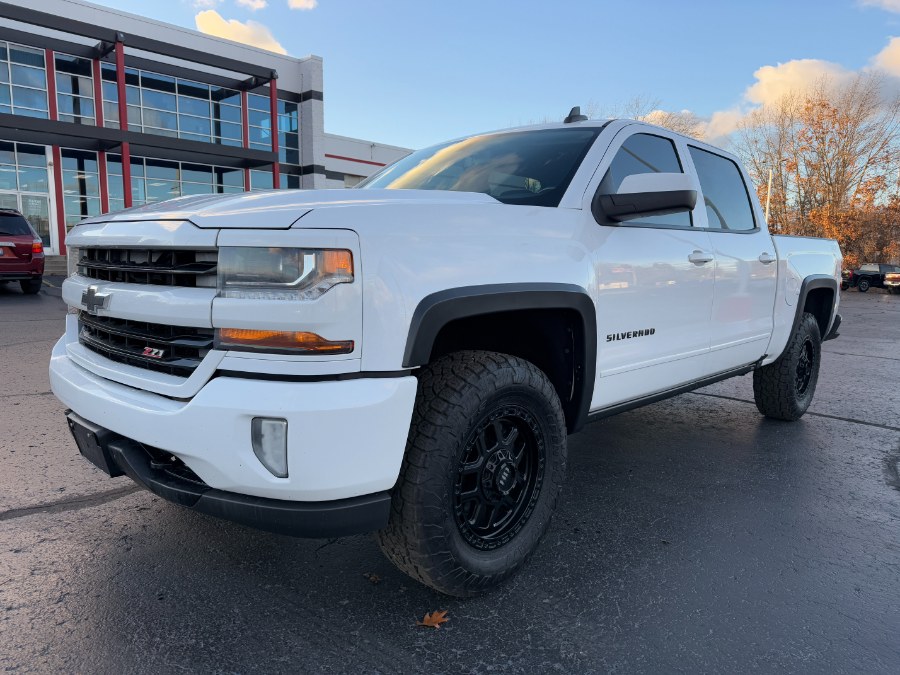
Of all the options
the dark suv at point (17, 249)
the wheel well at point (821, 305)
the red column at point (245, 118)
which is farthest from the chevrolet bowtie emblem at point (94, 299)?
the red column at point (245, 118)

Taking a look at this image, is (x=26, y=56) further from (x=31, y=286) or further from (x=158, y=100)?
(x=31, y=286)

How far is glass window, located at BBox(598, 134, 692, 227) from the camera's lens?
304 centimetres

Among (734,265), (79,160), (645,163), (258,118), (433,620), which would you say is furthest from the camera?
(258,118)

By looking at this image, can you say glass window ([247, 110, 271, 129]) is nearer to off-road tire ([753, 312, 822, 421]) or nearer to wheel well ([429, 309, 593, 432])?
off-road tire ([753, 312, 822, 421])

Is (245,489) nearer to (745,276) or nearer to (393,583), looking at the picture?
(393,583)

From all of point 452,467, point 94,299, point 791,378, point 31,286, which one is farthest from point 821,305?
point 31,286

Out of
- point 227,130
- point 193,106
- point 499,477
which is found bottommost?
point 499,477

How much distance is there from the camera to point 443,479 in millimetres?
2061

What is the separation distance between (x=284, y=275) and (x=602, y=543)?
1.85 m

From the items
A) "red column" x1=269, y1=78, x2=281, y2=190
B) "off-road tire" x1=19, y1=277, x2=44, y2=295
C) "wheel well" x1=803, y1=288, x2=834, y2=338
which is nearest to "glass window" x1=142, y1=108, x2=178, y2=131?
"red column" x1=269, y1=78, x2=281, y2=190

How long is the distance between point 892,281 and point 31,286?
3722 cm

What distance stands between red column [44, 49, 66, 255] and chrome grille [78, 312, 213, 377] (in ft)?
77.3

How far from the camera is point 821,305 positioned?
5.32 m

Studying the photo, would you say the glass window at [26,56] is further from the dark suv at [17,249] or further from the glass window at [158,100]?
the dark suv at [17,249]
